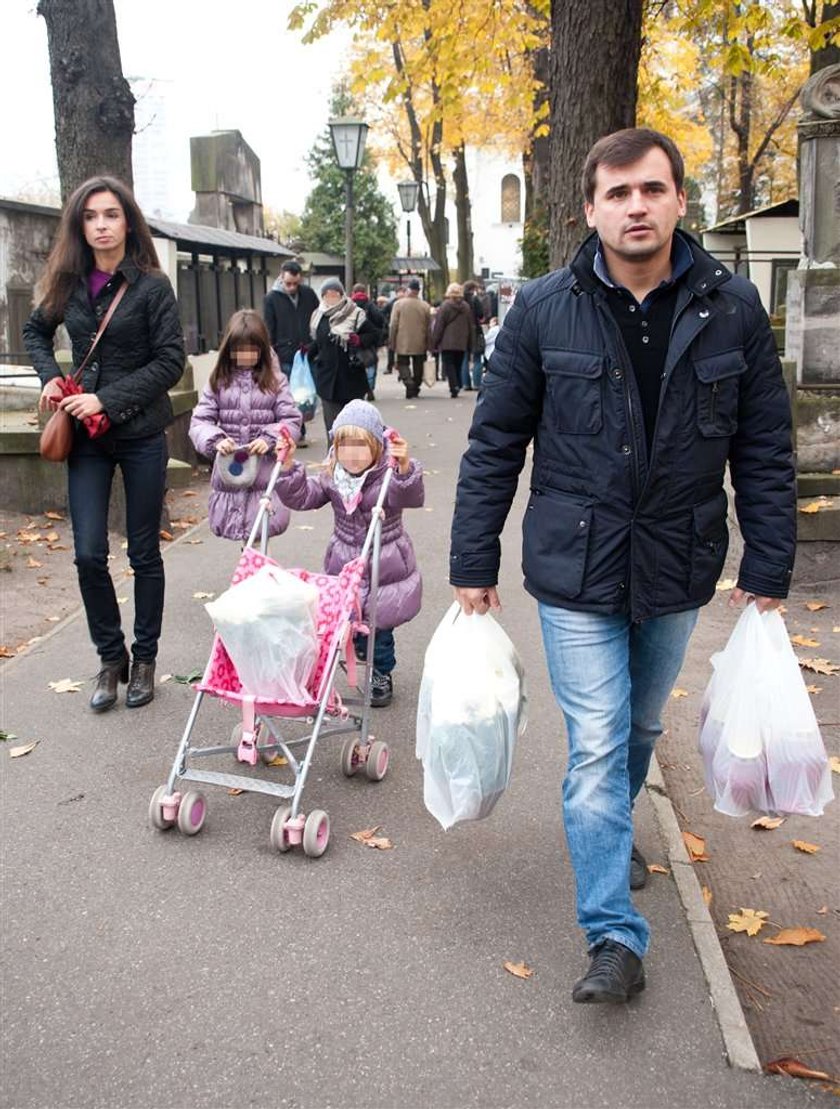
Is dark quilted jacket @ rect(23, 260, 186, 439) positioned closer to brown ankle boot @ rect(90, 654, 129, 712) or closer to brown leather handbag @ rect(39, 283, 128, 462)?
brown leather handbag @ rect(39, 283, 128, 462)

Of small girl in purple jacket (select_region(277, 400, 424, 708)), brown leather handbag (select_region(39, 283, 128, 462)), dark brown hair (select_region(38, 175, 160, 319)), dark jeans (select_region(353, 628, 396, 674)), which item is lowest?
dark jeans (select_region(353, 628, 396, 674))

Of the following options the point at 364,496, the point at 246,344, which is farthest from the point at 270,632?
the point at 246,344

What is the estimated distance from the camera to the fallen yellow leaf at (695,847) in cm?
451

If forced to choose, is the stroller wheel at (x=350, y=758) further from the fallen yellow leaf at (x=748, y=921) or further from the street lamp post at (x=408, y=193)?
the street lamp post at (x=408, y=193)

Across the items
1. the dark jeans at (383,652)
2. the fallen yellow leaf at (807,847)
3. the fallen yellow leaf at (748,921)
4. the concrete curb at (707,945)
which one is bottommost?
the fallen yellow leaf at (748,921)

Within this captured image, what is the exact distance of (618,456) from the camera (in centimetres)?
326

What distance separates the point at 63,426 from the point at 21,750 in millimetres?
1320

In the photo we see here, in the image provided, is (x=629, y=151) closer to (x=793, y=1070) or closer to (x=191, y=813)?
(x=793, y=1070)

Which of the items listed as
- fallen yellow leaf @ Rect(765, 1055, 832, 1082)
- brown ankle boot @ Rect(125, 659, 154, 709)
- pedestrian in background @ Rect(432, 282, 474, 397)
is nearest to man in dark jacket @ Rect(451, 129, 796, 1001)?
fallen yellow leaf @ Rect(765, 1055, 832, 1082)

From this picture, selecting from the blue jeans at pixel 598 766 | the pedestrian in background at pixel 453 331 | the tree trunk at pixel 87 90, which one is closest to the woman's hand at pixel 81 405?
the blue jeans at pixel 598 766

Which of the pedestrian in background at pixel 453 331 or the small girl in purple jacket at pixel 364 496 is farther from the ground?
the pedestrian in background at pixel 453 331

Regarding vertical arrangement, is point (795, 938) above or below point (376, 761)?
below

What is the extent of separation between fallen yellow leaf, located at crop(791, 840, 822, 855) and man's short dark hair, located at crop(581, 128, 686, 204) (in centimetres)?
246

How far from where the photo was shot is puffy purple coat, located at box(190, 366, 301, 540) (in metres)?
6.82
